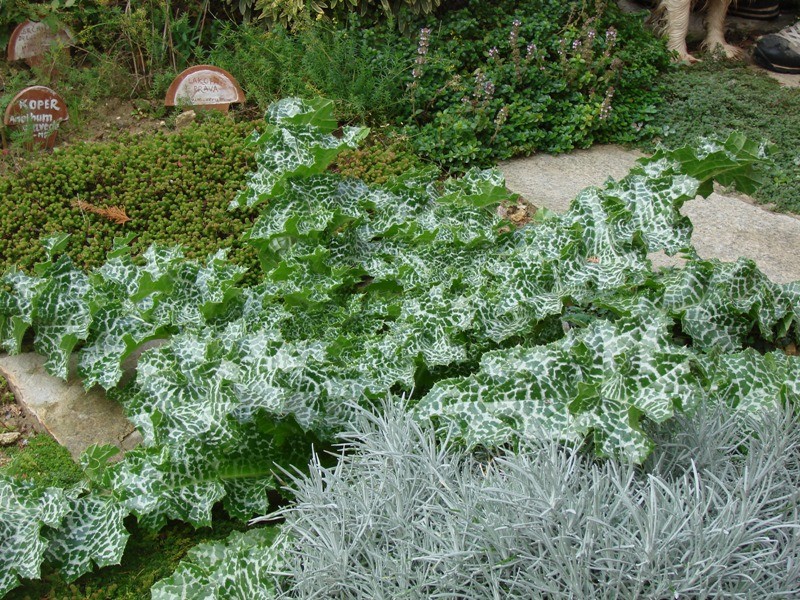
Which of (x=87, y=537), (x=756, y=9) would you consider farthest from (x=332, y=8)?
(x=87, y=537)

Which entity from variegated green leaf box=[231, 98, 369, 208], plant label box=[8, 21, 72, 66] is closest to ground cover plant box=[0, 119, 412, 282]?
variegated green leaf box=[231, 98, 369, 208]

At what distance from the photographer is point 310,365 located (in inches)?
97.5

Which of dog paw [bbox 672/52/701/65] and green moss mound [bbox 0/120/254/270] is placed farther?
dog paw [bbox 672/52/701/65]

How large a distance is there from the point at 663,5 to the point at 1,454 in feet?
17.9

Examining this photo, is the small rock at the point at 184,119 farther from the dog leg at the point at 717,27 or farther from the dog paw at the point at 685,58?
the dog leg at the point at 717,27

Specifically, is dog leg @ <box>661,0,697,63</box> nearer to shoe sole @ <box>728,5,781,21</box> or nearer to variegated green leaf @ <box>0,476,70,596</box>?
shoe sole @ <box>728,5,781,21</box>

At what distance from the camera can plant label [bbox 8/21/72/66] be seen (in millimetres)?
4875

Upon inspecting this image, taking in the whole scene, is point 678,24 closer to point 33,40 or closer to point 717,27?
point 717,27

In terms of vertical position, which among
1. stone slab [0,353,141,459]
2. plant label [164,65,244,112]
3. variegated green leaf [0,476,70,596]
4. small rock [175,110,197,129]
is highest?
plant label [164,65,244,112]

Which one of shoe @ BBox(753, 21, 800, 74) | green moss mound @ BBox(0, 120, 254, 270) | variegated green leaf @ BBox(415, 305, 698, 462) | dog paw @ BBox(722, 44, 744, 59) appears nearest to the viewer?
variegated green leaf @ BBox(415, 305, 698, 462)

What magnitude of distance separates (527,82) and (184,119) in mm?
2125

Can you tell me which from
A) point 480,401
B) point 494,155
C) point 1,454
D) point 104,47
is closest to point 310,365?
point 480,401

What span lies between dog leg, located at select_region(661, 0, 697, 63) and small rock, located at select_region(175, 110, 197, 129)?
3.50 metres

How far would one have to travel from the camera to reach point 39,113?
14.3 feet
